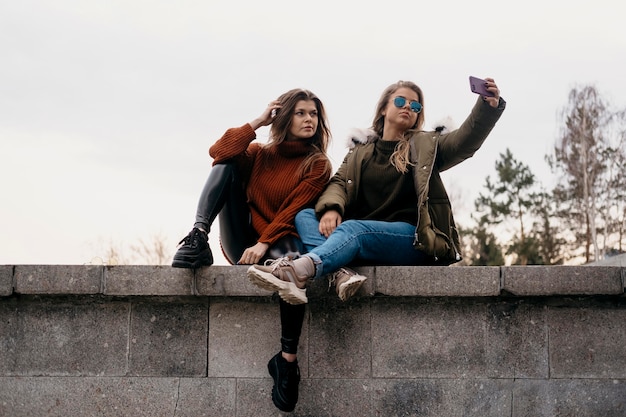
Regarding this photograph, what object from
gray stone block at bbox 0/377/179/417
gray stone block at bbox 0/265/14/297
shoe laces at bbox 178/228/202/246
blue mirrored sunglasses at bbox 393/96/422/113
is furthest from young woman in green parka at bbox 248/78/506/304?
gray stone block at bbox 0/265/14/297

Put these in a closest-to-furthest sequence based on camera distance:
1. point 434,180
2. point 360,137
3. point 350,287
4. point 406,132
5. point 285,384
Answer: point 350,287
point 285,384
point 434,180
point 406,132
point 360,137

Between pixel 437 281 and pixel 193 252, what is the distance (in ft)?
4.99

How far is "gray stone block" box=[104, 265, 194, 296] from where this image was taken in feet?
14.8

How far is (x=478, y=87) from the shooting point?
4543 mm

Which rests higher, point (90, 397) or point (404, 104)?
point (404, 104)

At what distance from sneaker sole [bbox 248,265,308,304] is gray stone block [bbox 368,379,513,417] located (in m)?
0.95

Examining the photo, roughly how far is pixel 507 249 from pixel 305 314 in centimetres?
3008

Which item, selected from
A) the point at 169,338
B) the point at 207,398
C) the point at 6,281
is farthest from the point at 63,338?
the point at 207,398

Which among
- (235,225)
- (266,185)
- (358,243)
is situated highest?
(266,185)

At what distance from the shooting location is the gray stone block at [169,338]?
4.59 metres

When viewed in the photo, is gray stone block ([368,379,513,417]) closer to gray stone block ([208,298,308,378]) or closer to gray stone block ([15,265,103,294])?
gray stone block ([208,298,308,378])

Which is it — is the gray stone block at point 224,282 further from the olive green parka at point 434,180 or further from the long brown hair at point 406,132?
the long brown hair at point 406,132

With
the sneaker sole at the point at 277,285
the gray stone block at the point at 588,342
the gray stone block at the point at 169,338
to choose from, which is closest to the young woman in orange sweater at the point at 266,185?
the gray stone block at the point at 169,338

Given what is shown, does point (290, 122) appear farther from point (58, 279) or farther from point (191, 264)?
point (58, 279)
